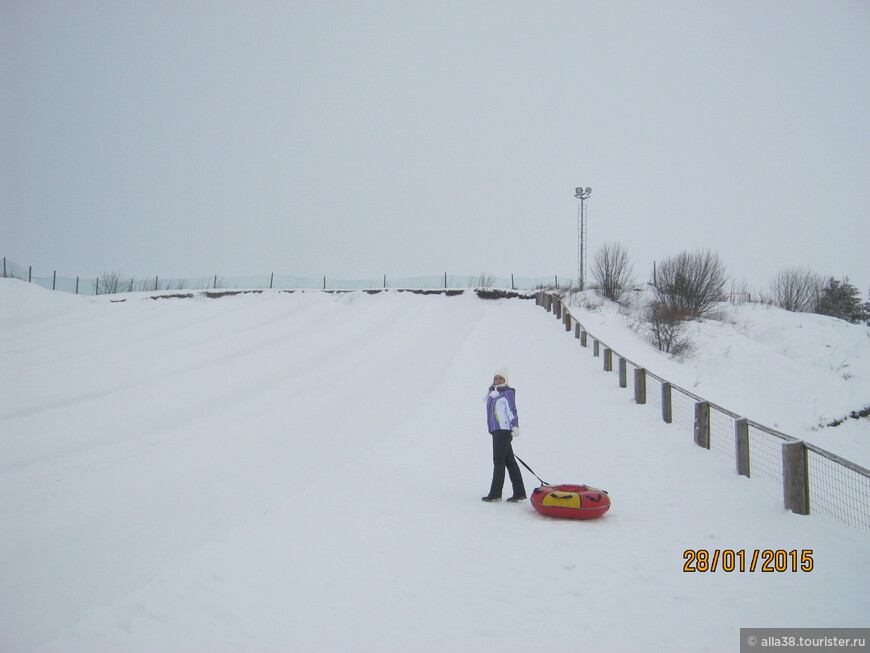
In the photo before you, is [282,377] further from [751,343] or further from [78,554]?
[751,343]

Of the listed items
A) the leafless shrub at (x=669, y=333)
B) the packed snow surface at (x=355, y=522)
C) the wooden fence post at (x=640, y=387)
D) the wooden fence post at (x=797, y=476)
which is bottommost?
the packed snow surface at (x=355, y=522)

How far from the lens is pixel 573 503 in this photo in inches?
282

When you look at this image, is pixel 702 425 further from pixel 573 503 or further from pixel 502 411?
pixel 502 411

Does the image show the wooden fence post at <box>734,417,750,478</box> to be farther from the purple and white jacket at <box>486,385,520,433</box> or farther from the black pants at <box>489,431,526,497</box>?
the purple and white jacket at <box>486,385,520,433</box>

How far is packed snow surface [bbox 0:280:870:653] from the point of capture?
176 inches

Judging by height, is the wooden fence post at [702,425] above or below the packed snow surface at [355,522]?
above

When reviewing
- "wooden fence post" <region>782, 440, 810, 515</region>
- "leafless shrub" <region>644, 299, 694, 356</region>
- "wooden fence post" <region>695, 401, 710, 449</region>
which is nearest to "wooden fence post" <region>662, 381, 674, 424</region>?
"wooden fence post" <region>695, 401, 710, 449</region>

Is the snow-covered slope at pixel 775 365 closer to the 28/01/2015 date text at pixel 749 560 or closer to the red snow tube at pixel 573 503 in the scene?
the red snow tube at pixel 573 503

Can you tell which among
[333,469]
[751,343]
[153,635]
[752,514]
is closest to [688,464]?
[752,514]

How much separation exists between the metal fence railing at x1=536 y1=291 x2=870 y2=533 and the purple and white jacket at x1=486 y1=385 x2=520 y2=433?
3422 mm

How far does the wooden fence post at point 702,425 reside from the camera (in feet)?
35.1

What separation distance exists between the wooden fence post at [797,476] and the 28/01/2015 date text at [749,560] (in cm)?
119

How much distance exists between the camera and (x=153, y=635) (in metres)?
4.20

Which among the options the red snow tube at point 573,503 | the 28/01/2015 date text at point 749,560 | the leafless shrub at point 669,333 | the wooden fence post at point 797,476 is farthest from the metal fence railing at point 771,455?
the leafless shrub at point 669,333
